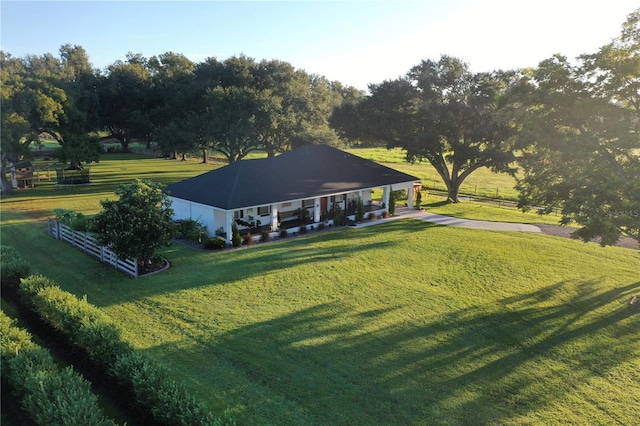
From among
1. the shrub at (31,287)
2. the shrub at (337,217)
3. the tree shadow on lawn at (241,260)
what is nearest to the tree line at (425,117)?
the tree shadow on lawn at (241,260)

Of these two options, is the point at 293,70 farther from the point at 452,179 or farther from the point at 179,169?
the point at 452,179

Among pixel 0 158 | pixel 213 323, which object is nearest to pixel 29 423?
pixel 213 323

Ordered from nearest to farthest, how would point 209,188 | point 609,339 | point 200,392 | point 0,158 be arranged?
1. point 200,392
2. point 609,339
3. point 209,188
4. point 0,158

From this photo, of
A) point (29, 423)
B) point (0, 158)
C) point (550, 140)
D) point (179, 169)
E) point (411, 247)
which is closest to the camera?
point (29, 423)

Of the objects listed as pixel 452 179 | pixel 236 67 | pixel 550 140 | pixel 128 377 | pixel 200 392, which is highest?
pixel 236 67

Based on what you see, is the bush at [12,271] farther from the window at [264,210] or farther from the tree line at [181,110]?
the tree line at [181,110]

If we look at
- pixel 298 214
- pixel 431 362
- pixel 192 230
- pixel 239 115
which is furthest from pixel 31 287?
pixel 239 115
